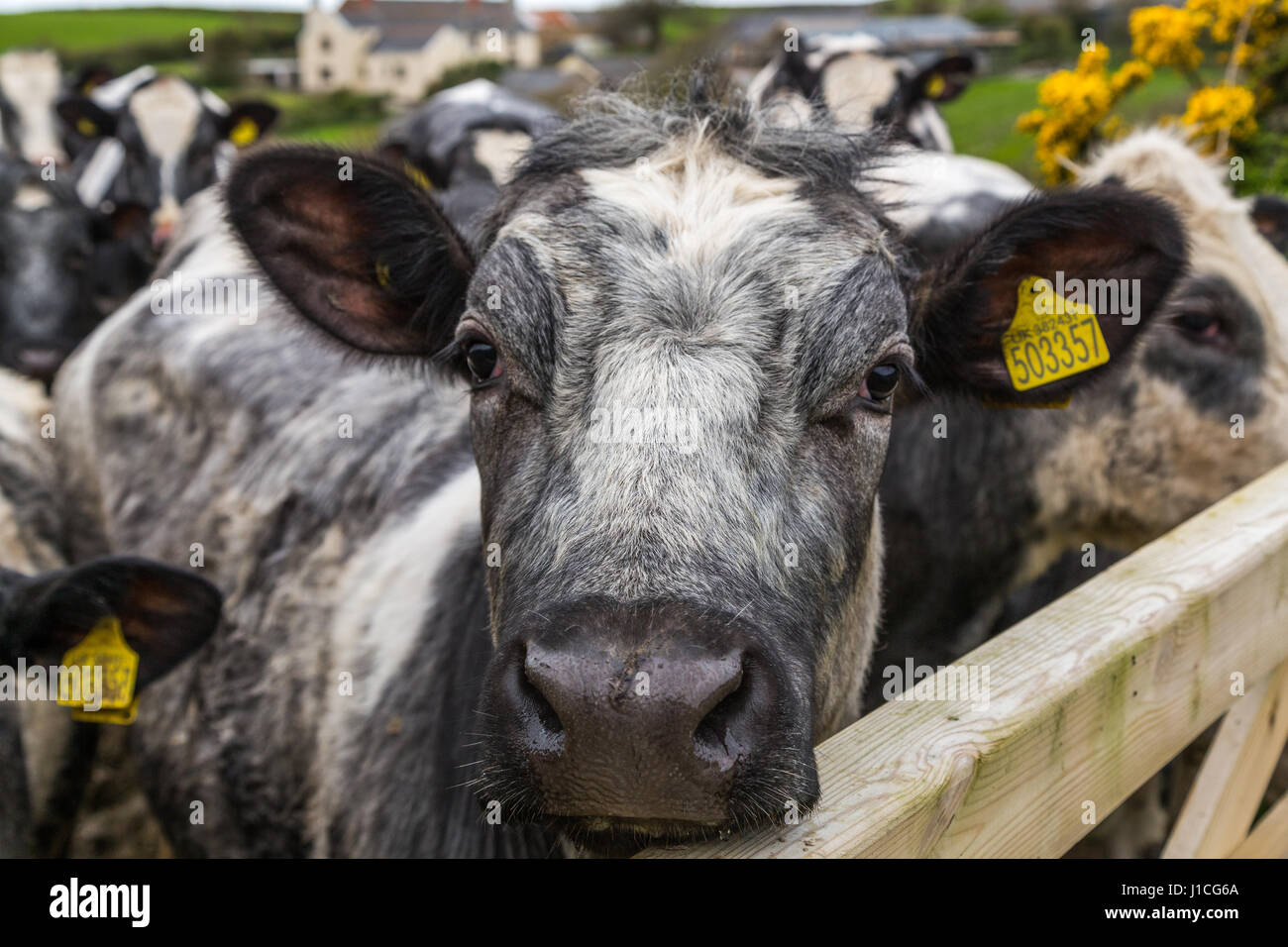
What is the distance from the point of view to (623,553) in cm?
165

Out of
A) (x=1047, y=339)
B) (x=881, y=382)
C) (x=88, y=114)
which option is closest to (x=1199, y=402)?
(x=1047, y=339)

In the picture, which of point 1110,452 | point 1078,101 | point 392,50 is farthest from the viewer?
point 392,50

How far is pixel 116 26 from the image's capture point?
5709 cm

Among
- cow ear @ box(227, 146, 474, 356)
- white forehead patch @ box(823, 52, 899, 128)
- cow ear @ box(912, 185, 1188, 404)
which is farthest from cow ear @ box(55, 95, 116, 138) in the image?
cow ear @ box(912, 185, 1188, 404)

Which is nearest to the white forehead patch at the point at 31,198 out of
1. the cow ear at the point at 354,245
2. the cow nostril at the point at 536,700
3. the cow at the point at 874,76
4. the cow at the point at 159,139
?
the cow at the point at 159,139

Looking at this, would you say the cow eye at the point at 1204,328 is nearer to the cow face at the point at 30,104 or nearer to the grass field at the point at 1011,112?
the grass field at the point at 1011,112

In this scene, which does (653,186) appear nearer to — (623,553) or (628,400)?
(628,400)

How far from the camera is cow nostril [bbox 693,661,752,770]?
5.00ft

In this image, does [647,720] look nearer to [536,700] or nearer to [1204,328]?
[536,700]

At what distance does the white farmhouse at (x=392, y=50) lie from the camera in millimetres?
63125

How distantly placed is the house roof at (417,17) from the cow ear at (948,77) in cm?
6083

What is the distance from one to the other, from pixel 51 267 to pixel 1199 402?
7293 millimetres
